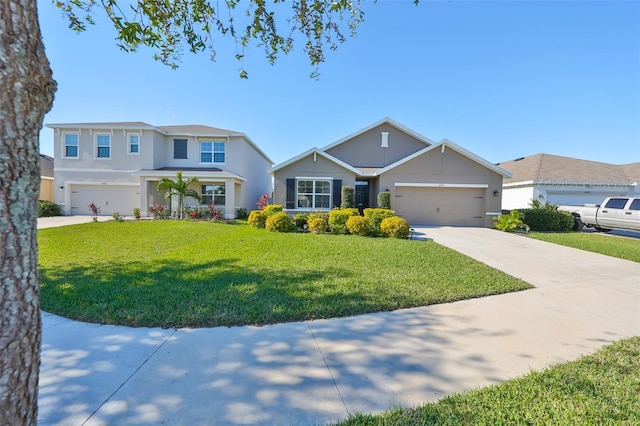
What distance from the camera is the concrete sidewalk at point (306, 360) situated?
2297 mm

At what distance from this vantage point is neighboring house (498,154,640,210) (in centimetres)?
1891

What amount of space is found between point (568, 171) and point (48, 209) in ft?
114

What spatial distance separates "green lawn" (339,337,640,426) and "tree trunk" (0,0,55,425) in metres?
1.91

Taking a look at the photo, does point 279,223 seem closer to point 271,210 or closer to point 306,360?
point 271,210

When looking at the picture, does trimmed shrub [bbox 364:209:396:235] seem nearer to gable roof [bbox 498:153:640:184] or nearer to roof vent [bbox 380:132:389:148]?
roof vent [bbox 380:132:389:148]

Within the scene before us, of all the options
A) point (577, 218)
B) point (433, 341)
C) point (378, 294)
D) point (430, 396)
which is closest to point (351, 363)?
point (430, 396)

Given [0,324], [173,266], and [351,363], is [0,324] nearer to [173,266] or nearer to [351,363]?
[351,363]

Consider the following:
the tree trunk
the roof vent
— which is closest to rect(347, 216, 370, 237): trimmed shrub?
the roof vent

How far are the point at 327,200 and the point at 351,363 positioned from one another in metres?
13.0

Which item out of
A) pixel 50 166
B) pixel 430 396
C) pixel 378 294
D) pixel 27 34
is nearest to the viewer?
pixel 27 34

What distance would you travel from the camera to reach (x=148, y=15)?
4512 mm

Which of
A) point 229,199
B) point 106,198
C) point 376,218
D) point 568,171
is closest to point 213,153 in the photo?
point 229,199

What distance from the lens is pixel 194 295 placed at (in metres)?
4.55

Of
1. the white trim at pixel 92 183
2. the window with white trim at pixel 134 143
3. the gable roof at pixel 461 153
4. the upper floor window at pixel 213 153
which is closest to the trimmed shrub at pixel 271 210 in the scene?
the gable roof at pixel 461 153
